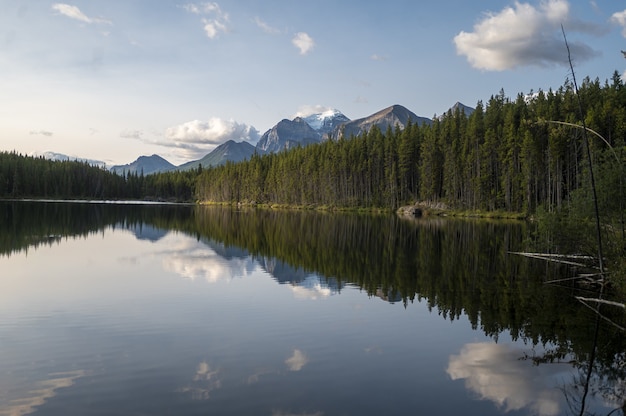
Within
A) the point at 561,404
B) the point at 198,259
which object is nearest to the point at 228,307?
Answer: the point at 561,404

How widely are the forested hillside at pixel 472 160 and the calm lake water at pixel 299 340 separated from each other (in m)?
39.9

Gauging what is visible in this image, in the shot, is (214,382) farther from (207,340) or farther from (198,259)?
(198,259)

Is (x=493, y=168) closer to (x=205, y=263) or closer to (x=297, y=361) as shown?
(x=205, y=263)

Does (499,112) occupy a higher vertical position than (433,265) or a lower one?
higher

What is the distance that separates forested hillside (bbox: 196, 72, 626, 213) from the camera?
7788 centimetres

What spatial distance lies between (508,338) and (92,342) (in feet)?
43.4

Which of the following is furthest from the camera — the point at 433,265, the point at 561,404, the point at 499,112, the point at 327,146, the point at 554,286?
the point at 327,146

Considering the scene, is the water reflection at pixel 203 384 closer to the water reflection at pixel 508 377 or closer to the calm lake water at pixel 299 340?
the calm lake water at pixel 299 340

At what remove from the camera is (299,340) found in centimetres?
1480

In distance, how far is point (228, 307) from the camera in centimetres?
1934

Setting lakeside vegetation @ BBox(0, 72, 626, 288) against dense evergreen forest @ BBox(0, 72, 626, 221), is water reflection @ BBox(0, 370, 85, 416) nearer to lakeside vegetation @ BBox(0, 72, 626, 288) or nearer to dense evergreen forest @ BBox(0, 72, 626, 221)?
lakeside vegetation @ BBox(0, 72, 626, 288)

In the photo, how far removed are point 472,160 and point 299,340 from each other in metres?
90.4

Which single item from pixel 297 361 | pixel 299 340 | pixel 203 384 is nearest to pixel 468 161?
pixel 299 340

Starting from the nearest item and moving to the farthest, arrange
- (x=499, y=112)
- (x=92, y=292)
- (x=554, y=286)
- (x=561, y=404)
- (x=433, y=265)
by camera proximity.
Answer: (x=561, y=404)
(x=92, y=292)
(x=554, y=286)
(x=433, y=265)
(x=499, y=112)
